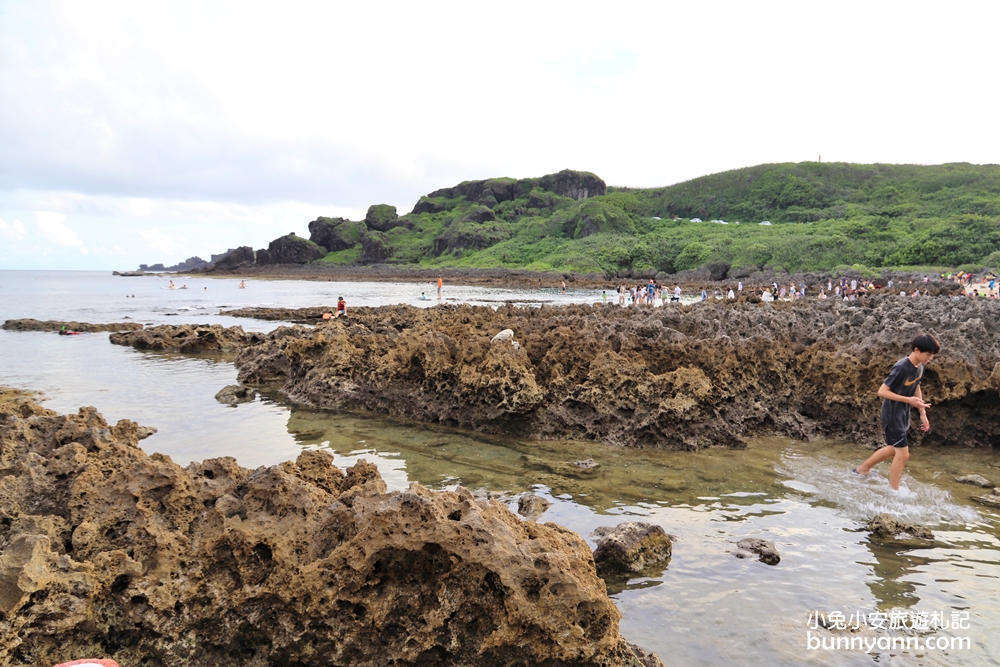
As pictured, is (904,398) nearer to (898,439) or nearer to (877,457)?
(898,439)

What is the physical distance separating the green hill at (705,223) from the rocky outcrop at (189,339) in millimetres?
60602

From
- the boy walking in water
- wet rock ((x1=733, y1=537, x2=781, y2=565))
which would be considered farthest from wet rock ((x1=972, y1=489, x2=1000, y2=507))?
wet rock ((x1=733, y1=537, x2=781, y2=565))

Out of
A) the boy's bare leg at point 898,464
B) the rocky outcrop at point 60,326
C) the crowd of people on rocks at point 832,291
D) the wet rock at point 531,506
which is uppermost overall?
the crowd of people on rocks at point 832,291

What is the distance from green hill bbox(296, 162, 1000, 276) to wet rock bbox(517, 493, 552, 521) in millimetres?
62462

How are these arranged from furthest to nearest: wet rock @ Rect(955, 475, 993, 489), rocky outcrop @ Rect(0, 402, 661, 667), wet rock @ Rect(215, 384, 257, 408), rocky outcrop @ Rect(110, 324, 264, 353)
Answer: rocky outcrop @ Rect(110, 324, 264, 353), wet rock @ Rect(215, 384, 257, 408), wet rock @ Rect(955, 475, 993, 489), rocky outcrop @ Rect(0, 402, 661, 667)

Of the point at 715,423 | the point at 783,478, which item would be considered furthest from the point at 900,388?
the point at 715,423

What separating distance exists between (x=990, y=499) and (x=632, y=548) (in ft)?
14.6

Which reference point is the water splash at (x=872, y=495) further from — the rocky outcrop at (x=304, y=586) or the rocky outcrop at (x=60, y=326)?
the rocky outcrop at (x=60, y=326)

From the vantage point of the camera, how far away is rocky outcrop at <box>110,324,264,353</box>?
67.7 feet

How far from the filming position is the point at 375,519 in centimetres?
359

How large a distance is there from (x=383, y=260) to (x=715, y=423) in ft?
407

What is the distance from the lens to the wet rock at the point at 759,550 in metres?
5.09

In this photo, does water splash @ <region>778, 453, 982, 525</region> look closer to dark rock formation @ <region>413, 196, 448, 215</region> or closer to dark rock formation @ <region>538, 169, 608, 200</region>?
dark rock formation @ <region>538, 169, 608, 200</region>

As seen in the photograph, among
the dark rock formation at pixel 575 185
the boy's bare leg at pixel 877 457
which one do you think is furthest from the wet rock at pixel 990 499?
the dark rock formation at pixel 575 185
